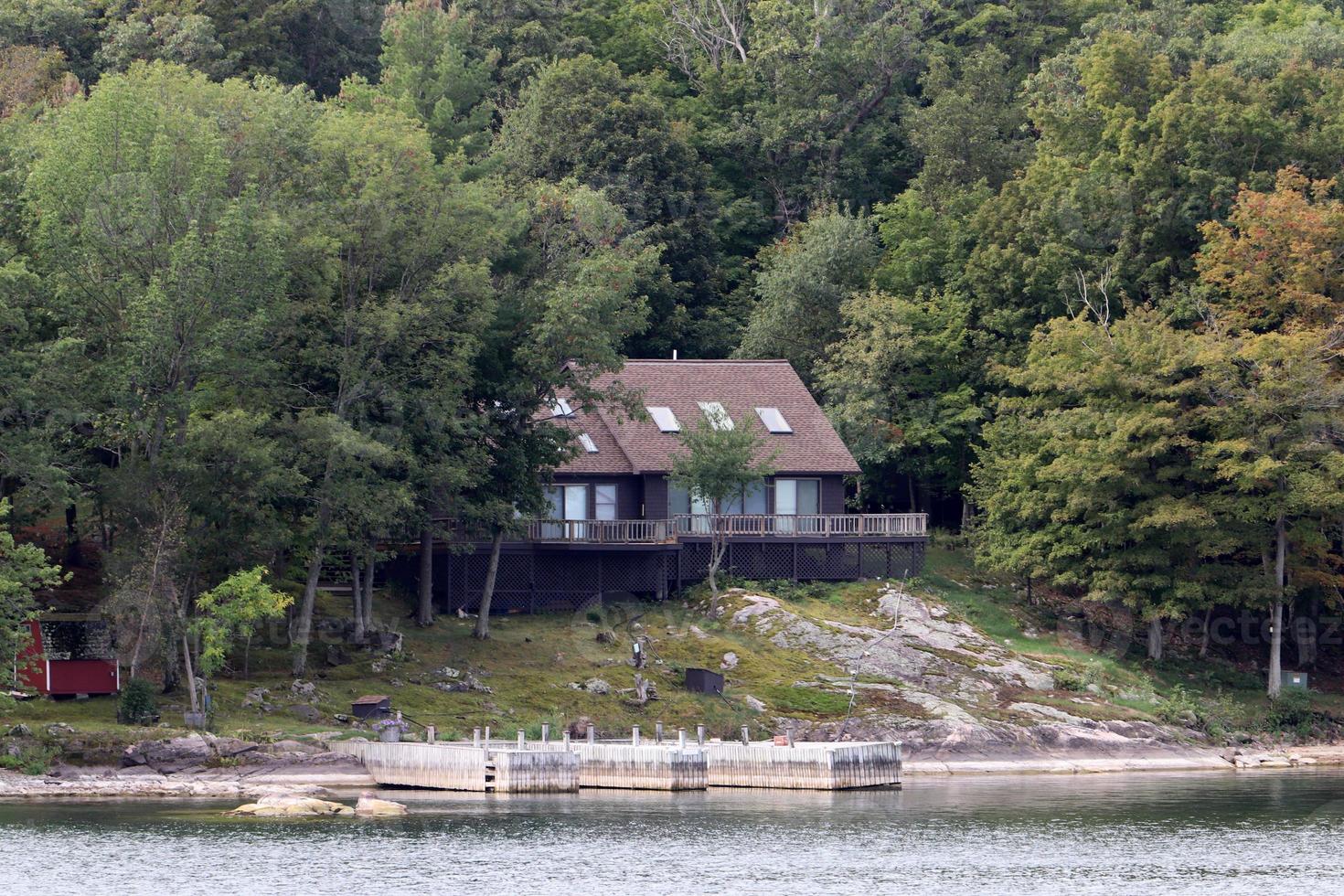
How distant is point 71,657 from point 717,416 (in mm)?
23041

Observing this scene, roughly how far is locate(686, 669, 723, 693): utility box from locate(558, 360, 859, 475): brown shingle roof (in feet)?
32.7

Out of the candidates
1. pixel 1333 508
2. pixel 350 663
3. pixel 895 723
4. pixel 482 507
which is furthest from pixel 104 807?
pixel 1333 508

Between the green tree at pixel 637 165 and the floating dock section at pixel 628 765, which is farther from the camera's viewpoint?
the green tree at pixel 637 165

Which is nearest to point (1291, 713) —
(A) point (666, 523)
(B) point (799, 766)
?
(B) point (799, 766)

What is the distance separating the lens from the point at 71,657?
51.1 m

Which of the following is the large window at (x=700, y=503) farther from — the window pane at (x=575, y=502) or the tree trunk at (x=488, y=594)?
the tree trunk at (x=488, y=594)

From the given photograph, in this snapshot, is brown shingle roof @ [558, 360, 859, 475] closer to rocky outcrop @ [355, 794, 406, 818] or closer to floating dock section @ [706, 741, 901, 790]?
floating dock section @ [706, 741, 901, 790]

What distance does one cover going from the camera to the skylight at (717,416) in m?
65.5

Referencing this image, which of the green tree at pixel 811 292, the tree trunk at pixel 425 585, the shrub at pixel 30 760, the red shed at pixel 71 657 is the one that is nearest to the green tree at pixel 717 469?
the tree trunk at pixel 425 585

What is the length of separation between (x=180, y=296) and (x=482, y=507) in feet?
37.8

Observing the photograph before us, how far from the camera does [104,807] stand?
46312 mm

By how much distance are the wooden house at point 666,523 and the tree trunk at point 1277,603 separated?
11368 millimetres

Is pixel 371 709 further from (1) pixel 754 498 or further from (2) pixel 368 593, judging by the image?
(1) pixel 754 498

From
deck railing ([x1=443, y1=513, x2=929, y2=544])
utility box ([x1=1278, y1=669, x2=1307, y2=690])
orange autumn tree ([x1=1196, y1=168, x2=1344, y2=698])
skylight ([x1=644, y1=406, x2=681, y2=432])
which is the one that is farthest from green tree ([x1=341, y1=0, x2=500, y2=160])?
utility box ([x1=1278, y1=669, x2=1307, y2=690])
